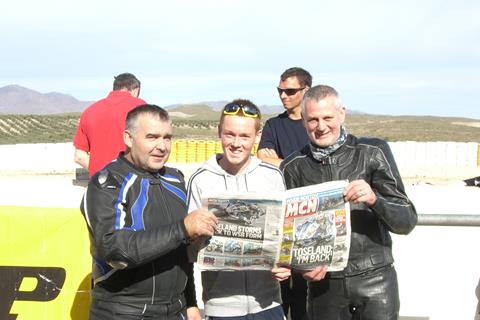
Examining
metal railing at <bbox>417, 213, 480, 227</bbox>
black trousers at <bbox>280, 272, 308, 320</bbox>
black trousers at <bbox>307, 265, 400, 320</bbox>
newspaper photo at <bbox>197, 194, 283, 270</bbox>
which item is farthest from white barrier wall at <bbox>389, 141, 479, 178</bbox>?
newspaper photo at <bbox>197, 194, 283, 270</bbox>

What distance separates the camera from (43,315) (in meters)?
4.53

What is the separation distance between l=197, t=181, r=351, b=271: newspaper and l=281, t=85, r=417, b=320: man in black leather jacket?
19 cm

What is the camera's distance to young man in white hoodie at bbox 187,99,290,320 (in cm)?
356

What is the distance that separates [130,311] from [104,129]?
2.56 meters

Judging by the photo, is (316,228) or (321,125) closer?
(316,228)

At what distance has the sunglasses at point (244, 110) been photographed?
3.57 m

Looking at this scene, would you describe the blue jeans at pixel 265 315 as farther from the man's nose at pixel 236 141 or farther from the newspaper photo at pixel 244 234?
the man's nose at pixel 236 141

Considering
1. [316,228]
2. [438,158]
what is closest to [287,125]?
[316,228]

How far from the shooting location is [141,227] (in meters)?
3.30

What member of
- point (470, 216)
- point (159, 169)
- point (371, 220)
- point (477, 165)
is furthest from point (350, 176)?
point (477, 165)

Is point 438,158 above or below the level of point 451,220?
below

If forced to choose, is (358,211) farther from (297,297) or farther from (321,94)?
(297,297)

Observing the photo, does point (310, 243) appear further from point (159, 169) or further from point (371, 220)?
point (159, 169)

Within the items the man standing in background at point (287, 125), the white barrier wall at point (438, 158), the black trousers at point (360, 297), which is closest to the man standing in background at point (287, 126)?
Result: the man standing in background at point (287, 125)
